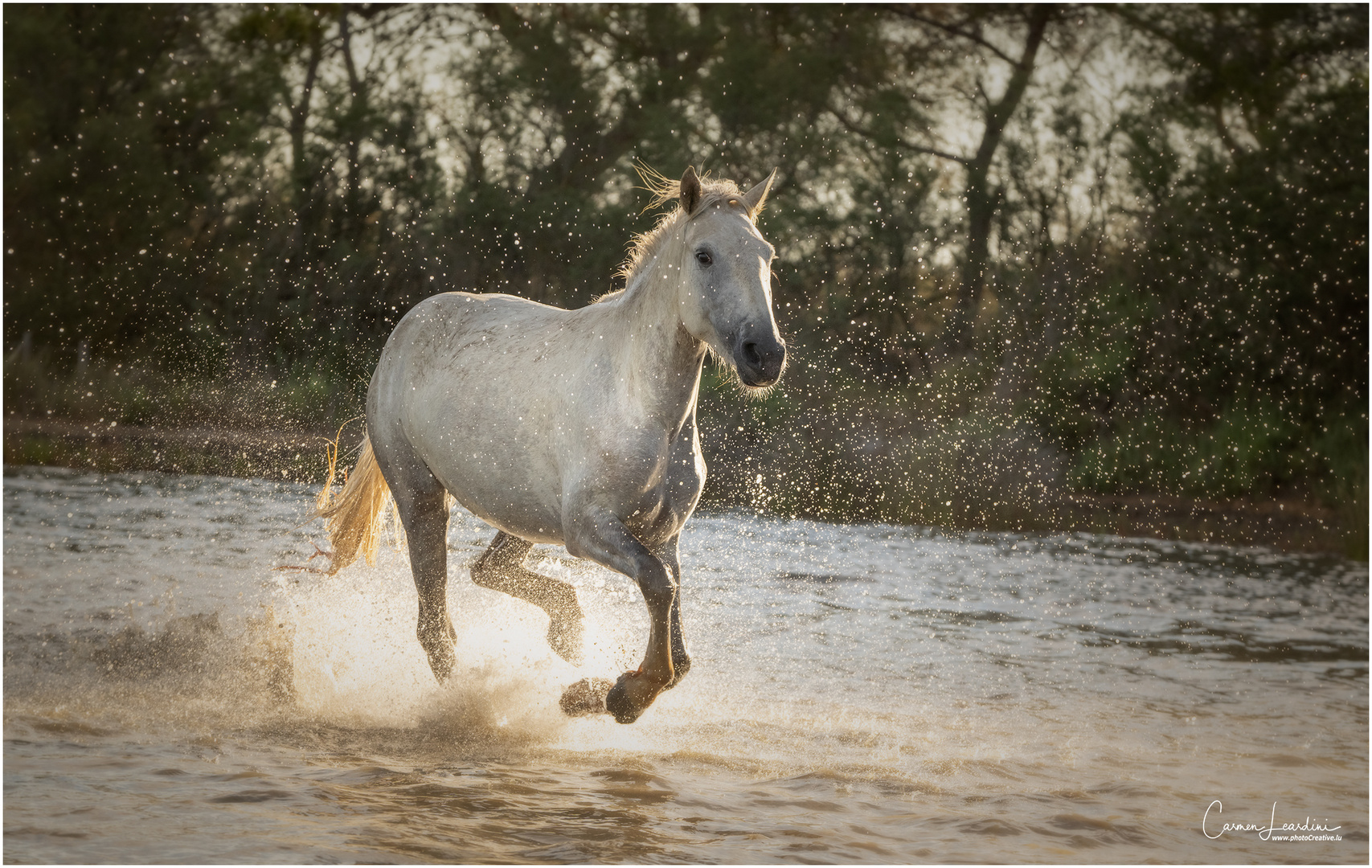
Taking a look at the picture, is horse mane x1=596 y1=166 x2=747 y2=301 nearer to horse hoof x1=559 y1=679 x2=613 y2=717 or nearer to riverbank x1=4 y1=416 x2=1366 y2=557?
horse hoof x1=559 y1=679 x2=613 y2=717

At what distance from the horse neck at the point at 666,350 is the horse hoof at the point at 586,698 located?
91cm

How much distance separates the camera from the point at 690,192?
435cm

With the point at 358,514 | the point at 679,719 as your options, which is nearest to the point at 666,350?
the point at 679,719

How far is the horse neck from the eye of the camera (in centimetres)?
441

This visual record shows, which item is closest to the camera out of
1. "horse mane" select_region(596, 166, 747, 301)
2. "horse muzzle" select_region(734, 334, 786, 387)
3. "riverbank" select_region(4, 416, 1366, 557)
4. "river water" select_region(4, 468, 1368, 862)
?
"horse muzzle" select_region(734, 334, 786, 387)

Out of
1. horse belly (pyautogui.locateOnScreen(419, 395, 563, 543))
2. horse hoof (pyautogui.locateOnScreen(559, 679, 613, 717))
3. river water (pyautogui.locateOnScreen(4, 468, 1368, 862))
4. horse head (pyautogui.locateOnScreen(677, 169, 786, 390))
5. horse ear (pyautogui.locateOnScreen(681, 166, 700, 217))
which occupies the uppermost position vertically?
horse ear (pyautogui.locateOnScreen(681, 166, 700, 217))

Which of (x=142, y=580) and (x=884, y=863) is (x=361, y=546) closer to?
(x=142, y=580)

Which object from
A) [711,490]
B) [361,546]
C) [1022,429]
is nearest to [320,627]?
[361,546]

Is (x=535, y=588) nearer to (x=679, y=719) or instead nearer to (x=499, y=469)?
(x=499, y=469)

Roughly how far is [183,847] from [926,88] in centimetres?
1788

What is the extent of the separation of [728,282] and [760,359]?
0.31 m

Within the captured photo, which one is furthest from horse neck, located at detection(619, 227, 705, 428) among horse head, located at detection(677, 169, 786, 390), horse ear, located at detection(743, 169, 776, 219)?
horse ear, located at detection(743, 169, 776, 219)

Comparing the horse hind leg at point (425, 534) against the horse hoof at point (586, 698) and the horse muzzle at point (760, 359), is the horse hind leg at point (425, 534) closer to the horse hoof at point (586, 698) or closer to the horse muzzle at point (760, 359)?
the horse hoof at point (586, 698)

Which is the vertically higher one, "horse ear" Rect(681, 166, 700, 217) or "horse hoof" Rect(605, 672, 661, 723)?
"horse ear" Rect(681, 166, 700, 217)
